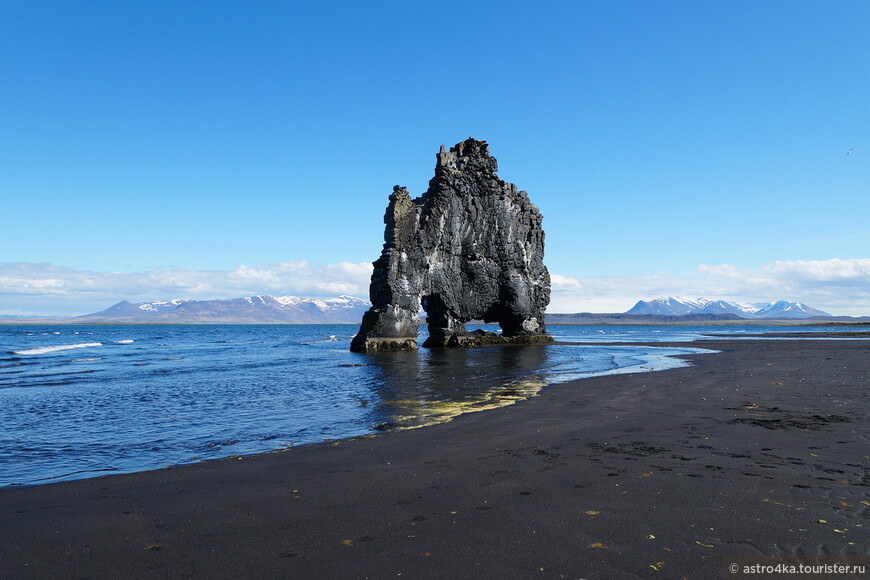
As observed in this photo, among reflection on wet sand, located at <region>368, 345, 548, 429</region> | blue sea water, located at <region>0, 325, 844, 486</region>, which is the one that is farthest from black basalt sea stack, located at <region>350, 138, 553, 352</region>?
blue sea water, located at <region>0, 325, 844, 486</region>

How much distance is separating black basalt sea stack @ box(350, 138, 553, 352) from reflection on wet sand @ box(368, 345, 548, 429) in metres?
20.6

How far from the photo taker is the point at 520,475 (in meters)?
8.22

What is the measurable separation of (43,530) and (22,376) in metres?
29.0

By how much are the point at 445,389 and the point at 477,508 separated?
14.9m

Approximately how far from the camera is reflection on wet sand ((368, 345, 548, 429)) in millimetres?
15438

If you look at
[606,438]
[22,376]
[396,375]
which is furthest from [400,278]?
[606,438]

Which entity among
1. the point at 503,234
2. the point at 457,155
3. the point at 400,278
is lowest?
the point at 400,278

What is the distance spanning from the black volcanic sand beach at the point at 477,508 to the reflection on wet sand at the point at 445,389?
3392 millimetres

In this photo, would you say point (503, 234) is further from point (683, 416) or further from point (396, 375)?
point (683, 416)

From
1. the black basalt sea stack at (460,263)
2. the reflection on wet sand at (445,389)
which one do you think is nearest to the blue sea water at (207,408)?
the reflection on wet sand at (445,389)

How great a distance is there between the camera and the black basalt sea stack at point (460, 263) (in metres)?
54.1

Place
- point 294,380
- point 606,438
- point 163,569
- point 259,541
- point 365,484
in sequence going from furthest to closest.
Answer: point 294,380
point 606,438
point 365,484
point 259,541
point 163,569

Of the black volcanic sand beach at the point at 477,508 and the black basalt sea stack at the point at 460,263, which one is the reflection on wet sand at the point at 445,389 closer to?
the black volcanic sand beach at the point at 477,508

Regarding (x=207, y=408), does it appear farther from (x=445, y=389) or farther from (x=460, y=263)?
(x=460, y=263)
